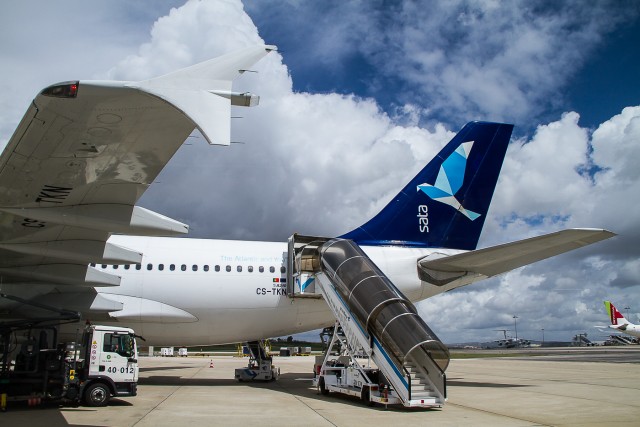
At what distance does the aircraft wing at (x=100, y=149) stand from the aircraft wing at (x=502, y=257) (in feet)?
29.8

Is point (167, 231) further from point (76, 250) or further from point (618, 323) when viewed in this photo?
point (618, 323)

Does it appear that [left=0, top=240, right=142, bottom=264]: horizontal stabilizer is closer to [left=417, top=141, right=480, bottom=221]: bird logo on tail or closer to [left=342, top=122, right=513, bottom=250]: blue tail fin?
[left=342, top=122, right=513, bottom=250]: blue tail fin

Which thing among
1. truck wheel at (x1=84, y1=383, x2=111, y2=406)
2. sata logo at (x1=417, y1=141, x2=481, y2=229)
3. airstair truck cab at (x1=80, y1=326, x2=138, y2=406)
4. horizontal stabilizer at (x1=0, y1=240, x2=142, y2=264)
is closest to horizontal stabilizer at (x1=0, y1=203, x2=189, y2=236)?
horizontal stabilizer at (x1=0, y1=240, x2=142, y2=264)

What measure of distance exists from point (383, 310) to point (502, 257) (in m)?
4.54

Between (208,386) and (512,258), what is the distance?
35.1 ft

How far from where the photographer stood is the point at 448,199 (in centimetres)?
1900

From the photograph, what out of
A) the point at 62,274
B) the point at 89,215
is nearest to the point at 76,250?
the point at 62,274

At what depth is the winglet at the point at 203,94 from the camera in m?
5.28

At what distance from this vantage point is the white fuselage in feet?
53.6

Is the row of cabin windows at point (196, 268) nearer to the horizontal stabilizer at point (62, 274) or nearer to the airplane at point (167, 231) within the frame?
the airplane at point (167, 231)

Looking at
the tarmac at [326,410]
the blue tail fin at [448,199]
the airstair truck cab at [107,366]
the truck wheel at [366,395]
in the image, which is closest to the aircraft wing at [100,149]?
the airstair truck cab at [107,366]

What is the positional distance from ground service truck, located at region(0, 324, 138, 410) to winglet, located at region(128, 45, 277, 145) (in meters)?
9.09

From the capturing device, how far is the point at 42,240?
1141 cm

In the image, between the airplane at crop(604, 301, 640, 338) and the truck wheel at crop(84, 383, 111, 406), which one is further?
the airplane at crop(604, 301, 640, 338)
